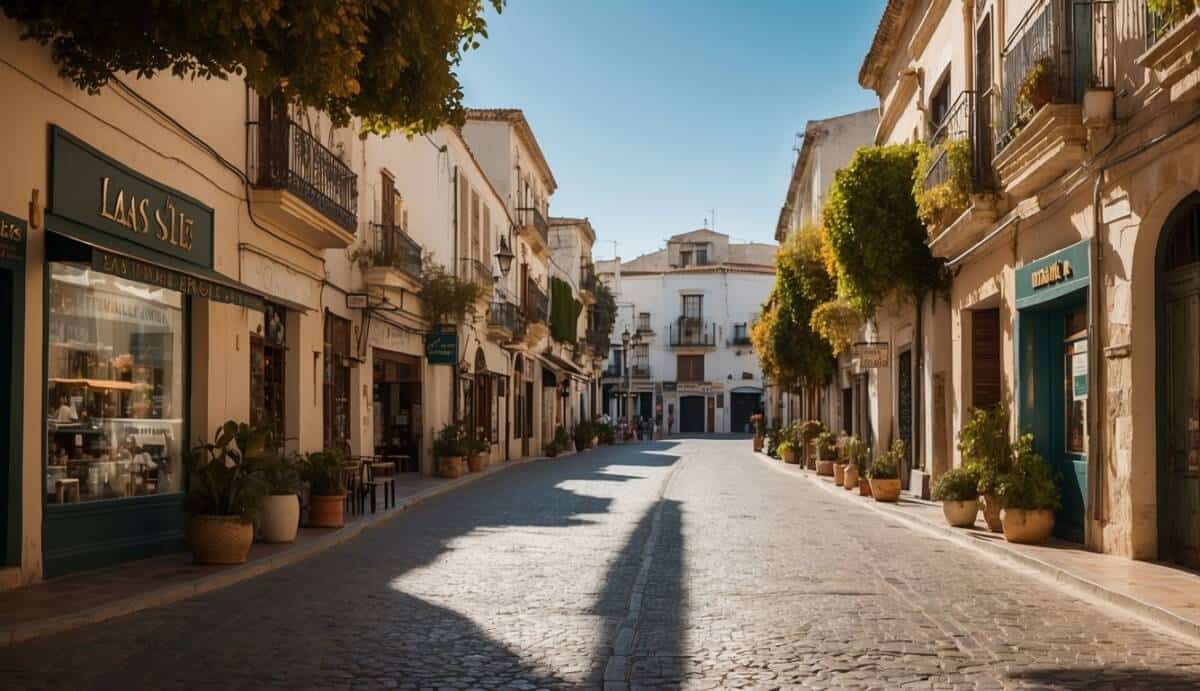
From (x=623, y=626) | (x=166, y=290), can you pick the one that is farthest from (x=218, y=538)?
(x=623, y=626)

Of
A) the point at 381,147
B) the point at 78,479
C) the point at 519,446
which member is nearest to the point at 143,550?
the point at 78,479

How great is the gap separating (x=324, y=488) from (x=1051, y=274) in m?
8.83

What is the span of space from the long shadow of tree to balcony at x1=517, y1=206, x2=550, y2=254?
28.2 m

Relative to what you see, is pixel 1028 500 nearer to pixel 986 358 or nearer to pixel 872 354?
pixel 986 358

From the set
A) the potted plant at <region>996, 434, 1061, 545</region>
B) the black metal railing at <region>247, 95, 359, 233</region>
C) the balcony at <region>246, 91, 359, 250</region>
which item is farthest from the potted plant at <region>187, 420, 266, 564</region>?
the potted plant at <region>996, 434, 1061, 545</region>

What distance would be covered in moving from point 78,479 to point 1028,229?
10.8m

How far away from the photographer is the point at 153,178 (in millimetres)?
11797

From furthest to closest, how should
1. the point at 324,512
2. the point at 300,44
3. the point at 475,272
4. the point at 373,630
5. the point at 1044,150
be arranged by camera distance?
1. the point at 475,272
2. the point at 324,512
3. the point at 1044,150
4. the point at 300,44
5. the point at 373,630

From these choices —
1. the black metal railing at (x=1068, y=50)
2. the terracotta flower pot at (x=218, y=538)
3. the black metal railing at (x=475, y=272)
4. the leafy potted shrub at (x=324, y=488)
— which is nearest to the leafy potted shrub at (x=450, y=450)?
the black metal railing at (x=475, y=272)

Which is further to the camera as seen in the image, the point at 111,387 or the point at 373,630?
the point at 111,387

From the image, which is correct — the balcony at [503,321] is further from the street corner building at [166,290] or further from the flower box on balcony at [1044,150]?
the flower box on balcony at [1044,150]

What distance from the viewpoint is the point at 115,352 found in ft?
37.5

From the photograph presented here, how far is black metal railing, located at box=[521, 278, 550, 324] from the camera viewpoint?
134 feet

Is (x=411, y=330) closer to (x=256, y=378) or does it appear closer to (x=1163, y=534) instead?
(x=256, y=378)
